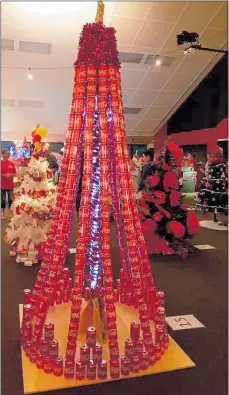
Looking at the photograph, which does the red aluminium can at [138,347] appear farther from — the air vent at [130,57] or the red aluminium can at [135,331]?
the air vent at [130,57]

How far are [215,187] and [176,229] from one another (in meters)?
3.07

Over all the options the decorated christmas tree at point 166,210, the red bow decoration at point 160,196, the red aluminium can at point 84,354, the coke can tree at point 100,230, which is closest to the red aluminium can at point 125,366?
the coke can tree at point 100,230

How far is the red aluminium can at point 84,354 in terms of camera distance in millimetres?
2093

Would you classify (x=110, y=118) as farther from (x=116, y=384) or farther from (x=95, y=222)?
(x=116, y=384)

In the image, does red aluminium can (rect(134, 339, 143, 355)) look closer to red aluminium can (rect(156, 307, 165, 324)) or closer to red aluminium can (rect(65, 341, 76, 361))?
red aluminium can (rect(156, 307, 165, 324))

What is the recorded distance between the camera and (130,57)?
34.3ft

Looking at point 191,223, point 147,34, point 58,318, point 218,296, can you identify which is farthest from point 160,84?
point 58,318

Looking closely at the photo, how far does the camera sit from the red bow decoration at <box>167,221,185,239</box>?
16.1 ft

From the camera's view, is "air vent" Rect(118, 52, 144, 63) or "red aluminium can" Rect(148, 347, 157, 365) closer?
"red aluminium can" Rect(148, 347, 157, 365)

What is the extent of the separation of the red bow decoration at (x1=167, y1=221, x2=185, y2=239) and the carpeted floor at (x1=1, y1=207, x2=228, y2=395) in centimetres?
33

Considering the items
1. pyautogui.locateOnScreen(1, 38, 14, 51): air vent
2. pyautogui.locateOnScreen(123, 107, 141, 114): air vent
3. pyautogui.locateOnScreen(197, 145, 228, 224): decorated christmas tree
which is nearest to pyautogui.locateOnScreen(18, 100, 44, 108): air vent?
pyautogui.locateOnScreen(1, 38, 14, 51): air vent

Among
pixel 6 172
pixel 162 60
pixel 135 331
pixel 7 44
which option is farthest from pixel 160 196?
pixel 162 60

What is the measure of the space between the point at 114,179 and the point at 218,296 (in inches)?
71.4

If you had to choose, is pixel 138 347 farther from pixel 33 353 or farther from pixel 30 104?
pixel 30 104
